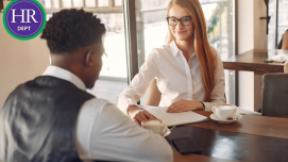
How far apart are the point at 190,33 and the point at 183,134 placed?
0.71 meters

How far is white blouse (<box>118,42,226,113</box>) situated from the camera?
203 centimetres

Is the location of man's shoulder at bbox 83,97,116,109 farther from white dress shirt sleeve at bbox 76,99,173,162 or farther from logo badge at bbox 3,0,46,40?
logo badge at bbox 3,0,46,40

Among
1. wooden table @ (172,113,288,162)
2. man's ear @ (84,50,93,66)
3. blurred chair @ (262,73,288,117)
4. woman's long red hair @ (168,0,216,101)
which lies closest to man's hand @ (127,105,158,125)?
wooden table @ (172,113,288,162)

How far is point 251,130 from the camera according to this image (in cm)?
149

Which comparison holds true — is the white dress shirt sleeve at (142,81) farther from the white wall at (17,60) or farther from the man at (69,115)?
the man at (69,115)

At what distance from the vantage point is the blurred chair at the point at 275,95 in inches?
75.8

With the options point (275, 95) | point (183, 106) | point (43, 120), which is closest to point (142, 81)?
point (183, 106)

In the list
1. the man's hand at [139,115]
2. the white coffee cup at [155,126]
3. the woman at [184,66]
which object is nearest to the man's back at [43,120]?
the white coffee cup at [155,126]

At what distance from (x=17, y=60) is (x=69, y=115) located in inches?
38.8

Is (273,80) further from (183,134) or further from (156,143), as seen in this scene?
(156,143)

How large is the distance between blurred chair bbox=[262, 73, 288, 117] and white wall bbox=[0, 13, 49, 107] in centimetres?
118

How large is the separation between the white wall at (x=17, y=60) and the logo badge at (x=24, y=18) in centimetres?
3

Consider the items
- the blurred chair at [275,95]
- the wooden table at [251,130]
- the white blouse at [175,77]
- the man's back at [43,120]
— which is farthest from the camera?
the white blouse at [175,77]

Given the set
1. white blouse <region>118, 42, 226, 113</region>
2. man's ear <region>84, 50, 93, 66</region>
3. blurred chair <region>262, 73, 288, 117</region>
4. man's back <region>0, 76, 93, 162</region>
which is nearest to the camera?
man's back <region>0, 76, 93, 162</region>
